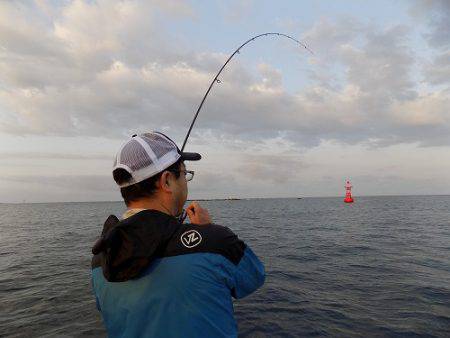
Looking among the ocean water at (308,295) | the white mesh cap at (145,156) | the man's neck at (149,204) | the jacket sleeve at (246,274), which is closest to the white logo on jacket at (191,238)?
the jacket sleeve at (246,274)

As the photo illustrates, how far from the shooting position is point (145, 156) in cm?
231

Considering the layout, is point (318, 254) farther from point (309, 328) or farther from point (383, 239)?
point (309, 328)

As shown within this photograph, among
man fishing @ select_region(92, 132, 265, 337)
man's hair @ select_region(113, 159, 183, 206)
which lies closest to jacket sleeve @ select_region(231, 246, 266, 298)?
man fishing @ select_region(92, 132, 265, 337)

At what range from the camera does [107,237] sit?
6.38 feet

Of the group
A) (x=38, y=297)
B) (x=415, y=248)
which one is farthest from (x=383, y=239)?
(x=38, y=297)

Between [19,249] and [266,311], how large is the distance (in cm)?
2145

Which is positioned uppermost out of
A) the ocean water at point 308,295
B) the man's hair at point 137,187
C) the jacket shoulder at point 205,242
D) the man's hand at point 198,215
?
the man's hair at point 137,187

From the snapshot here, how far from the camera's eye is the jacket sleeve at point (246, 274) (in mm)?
2111

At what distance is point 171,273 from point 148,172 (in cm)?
73

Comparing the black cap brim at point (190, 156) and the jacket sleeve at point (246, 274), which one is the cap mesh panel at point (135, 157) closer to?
the black cap brim at point (190, 156)

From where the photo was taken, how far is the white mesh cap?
2303 millimetres

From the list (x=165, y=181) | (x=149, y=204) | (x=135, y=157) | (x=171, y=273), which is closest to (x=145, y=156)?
(x=135, y=157)

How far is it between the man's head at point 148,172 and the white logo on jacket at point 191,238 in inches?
17.4

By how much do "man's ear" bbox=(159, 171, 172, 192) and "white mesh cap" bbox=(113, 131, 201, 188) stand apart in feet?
0.16
